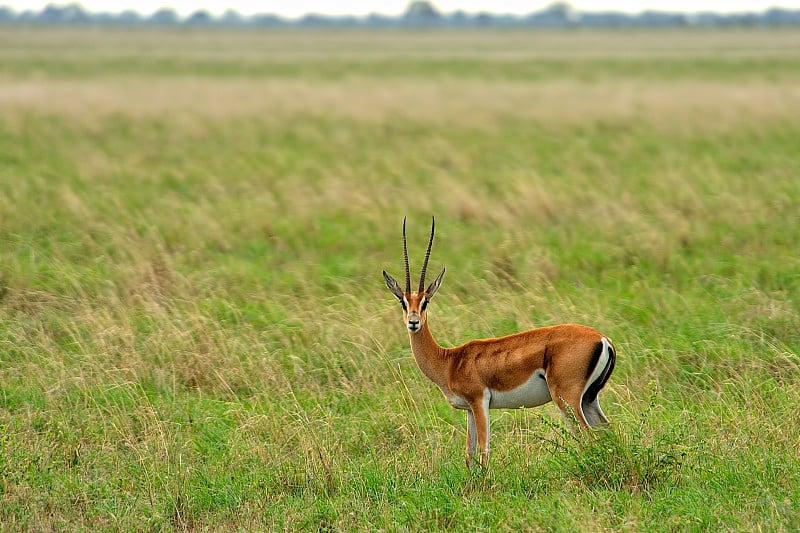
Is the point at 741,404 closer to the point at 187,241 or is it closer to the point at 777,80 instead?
the point at 187,241

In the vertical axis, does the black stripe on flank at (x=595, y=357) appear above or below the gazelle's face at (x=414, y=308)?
below

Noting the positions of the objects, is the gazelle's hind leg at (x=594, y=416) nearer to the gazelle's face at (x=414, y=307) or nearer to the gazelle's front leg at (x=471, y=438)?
the gazelle's front leg at (x=471, y=438)

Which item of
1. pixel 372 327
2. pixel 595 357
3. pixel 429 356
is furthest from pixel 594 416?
pixel 372 327

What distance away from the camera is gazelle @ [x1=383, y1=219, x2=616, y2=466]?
5.43m

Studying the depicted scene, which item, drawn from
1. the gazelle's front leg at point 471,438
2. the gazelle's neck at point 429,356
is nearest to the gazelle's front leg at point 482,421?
the gazelle's front leg at point 471,438

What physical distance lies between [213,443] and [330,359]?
5.24 feet

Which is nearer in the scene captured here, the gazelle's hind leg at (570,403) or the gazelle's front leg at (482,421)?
the gazelle's hind leg at (570,403)

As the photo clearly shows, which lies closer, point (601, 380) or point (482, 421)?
point (601, 380)

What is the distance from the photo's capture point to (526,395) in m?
5.68

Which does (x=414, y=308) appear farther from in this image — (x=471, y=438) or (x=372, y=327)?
(x=372, y=327)

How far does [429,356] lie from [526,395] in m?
0.69

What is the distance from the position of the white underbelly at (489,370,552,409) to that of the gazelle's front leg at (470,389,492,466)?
0.05 meters

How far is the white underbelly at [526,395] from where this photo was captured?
18.4 ft

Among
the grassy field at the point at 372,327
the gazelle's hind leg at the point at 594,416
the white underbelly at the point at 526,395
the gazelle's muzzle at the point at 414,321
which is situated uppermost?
the gazelle's muzzle at the point at 414,321
